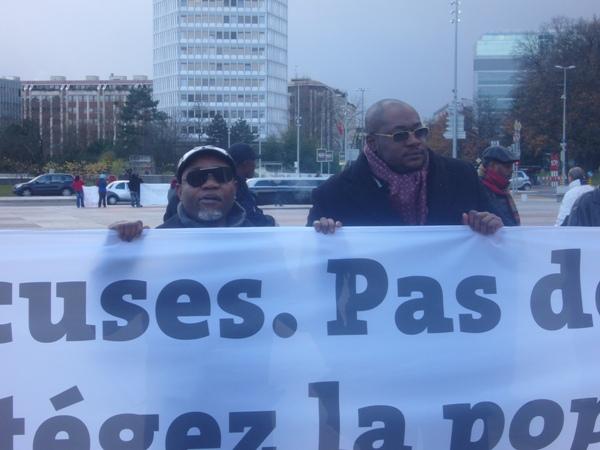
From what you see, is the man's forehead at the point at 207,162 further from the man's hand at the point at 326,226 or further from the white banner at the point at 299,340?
the man's hand at the point at 326,226

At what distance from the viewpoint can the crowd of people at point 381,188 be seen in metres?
4.07

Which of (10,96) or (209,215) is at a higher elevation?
(10,96)

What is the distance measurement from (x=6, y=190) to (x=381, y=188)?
2424 inches

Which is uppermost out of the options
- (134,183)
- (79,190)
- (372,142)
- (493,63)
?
(493,63)

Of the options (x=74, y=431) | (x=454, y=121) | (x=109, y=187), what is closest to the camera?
(x=74, y=431)

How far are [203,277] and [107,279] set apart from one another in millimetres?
376

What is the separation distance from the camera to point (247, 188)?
226 inches

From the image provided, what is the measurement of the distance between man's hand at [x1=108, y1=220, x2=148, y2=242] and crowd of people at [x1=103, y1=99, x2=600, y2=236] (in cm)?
31

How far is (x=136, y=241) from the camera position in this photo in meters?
3.90

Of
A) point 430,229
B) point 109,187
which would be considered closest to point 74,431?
point 430,229

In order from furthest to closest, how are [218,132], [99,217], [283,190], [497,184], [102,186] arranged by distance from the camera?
[218,132]
[102,186]
[283,190]
[99,217]
[497,184]

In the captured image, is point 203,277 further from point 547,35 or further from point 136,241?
point 547,35

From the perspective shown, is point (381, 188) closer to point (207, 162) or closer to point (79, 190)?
point (207, 162)

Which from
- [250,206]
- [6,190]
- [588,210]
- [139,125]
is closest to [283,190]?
[6,190]
